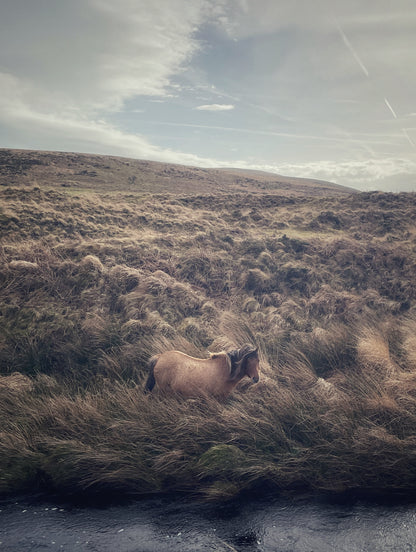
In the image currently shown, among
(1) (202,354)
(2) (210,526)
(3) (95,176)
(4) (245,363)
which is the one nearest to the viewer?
(2) (210,526)

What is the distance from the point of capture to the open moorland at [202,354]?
534 centimetres

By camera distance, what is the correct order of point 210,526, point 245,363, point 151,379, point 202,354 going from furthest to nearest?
point 202,354 < point 151,379 < point 245,363 < point 210,526

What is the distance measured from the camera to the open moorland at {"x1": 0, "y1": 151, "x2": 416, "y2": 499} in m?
5.34

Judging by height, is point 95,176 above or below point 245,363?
above

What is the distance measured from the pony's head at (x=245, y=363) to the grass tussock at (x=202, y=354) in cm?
60

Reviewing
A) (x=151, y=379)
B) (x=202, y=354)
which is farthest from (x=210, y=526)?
(x=202, y=354)

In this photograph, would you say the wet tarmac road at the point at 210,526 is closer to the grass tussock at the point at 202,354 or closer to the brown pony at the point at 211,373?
the grass tussock at the point at 202,354

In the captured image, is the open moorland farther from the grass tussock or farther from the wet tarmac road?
the wet tarmac road

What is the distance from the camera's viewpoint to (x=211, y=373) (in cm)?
627

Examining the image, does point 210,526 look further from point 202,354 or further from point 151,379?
point 202,354

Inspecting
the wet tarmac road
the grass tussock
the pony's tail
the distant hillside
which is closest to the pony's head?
the grass tussock

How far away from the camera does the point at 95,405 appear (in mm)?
6332

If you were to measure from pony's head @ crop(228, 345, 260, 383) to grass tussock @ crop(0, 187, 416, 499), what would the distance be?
0.60 m

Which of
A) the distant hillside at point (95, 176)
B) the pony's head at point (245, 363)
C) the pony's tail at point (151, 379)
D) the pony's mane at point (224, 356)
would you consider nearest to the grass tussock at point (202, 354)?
the pony's tail at point (151, 379)
